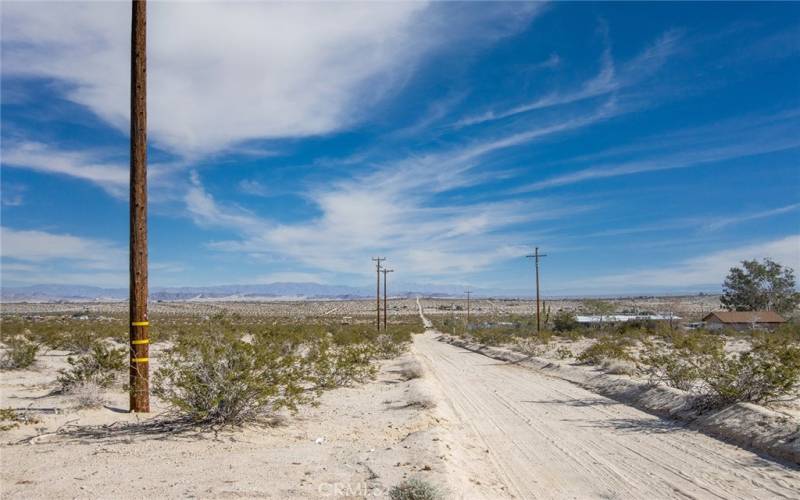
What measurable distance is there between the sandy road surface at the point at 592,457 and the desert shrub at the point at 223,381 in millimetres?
3604

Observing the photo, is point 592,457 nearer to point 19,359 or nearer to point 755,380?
point 755,380

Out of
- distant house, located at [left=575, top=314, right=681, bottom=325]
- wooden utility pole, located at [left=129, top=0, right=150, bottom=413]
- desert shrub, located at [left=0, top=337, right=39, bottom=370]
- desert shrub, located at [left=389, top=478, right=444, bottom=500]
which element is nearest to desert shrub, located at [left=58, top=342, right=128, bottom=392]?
wooden utility pole, located at [left=129, top=0, right=150, bottom=413]

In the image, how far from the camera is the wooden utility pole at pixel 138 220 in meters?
11.0

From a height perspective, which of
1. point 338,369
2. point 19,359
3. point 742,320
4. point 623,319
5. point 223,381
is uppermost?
point 223,381

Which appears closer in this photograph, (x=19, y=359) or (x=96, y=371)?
(x=96, y=371)

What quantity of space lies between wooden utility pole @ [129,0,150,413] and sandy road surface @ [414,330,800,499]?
20.6 feet

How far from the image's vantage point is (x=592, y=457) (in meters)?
9.52

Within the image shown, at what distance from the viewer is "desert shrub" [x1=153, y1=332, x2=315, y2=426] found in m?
9.75

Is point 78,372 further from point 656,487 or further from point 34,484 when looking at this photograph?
point 656,487

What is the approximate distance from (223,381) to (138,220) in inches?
156

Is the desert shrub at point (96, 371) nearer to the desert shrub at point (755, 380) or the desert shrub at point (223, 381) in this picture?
the desert shrub at point (223, 381)

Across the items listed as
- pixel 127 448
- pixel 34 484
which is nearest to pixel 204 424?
pixel 127 448

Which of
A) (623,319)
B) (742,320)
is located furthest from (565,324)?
(742,320)

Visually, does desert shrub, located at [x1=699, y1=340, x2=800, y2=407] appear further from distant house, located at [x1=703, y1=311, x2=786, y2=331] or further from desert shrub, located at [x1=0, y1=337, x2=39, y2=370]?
distant house, located at [x1=703, y1=311, x2=786, y2=331]
